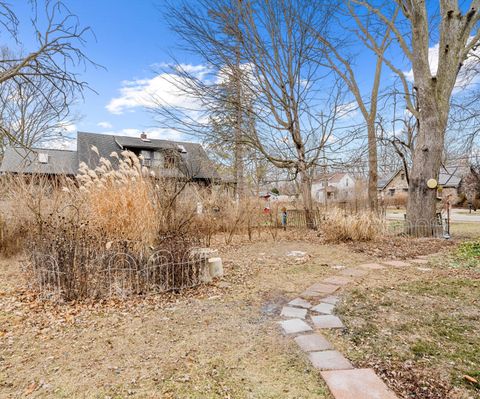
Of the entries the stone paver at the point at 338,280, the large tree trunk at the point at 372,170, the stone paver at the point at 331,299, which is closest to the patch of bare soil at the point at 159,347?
the stone paver at the point at 338,280

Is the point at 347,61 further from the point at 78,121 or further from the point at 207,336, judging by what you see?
the point at 78,121

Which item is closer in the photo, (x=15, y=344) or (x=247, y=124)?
(x=15, y=344)

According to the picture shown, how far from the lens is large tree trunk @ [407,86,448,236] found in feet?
24.3

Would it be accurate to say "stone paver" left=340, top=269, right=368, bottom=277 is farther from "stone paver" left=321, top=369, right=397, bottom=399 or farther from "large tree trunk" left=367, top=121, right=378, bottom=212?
"large tree trunk" left=367, top=121, right=378, bottom=212

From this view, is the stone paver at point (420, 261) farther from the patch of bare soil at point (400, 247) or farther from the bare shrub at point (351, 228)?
the bare shrub at point (351, 228)

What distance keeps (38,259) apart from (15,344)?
1699 millimetres

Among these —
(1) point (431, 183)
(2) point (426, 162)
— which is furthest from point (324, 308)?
(2) point (426, 162)

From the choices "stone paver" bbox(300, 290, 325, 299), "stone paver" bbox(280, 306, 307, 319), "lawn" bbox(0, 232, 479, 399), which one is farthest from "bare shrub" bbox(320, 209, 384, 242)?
"stone paver" bbox(280, 306, 307, 319)

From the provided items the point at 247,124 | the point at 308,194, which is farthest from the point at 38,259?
the point at 308,194

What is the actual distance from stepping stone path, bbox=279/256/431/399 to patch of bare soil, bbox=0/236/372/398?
3.7 inches

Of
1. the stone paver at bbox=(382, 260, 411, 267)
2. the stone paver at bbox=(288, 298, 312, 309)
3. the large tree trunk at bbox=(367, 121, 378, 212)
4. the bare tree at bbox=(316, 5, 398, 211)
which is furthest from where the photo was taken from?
the large tree trunk at bbox=(367, 121, 378, 212)

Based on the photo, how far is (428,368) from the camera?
2.02 m

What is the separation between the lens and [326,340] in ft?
8.07

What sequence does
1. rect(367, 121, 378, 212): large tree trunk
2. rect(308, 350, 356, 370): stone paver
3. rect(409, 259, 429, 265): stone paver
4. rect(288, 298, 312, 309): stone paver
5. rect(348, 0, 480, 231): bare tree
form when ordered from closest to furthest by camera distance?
rect(308, 350, 356, 370): stone paver < rect(288, 298, 312, 309): stone paver < rect(409, 259, 429, 265): stone paver < rect(348, 0, 480, 231): bare tree < rect(367, 121, 378, 212): large tree trunk
